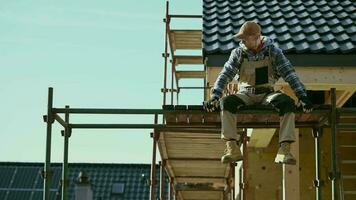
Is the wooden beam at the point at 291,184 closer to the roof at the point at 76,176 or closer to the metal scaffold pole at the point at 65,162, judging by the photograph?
the metal scaffold pole at the point at 65,162

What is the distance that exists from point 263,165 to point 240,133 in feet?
3.94

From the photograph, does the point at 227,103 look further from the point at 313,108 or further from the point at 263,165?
the point at 263,165

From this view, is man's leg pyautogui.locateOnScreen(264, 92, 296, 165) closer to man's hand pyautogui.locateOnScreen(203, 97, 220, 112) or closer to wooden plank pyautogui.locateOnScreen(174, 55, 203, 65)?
man's hand pyautogui.locateOnScreen(203, 97, 220, 112)

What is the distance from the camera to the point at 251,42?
28.9ft

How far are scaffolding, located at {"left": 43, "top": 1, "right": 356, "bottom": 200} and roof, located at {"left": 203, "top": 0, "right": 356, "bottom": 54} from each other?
1514mm

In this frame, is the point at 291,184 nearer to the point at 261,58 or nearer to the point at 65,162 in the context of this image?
the point at 261,58

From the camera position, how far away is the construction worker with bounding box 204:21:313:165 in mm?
8492

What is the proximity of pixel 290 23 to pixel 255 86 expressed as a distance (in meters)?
4.33

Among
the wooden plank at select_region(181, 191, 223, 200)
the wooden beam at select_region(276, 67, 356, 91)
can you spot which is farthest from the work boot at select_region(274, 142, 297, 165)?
the wooden plank at select_region(181, 191, 223, 200)

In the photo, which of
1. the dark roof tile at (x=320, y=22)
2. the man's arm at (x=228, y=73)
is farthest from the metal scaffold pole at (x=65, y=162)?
the dark roof tile at (x=320, y=22)

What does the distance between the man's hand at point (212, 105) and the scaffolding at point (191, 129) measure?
0.65 feet

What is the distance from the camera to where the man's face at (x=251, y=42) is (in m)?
8.75

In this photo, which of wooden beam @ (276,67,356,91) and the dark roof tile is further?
the dark roof tile

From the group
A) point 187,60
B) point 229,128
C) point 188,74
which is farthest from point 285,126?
point 188,74
